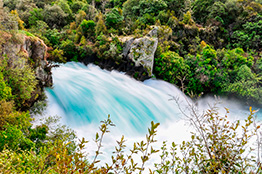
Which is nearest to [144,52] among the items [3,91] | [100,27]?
[100,27]

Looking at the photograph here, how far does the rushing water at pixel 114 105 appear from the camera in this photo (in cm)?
814

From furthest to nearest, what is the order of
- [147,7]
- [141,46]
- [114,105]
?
[147,7] < [141,46] < [114,105]

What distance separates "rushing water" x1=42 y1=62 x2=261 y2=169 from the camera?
8141mm

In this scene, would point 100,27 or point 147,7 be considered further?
point 147,7

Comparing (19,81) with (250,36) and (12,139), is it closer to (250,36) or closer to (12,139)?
(12,139)

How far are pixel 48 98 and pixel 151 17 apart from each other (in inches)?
496

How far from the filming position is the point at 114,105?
375 inches

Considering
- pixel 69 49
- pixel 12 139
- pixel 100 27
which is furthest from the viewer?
pixel 100 27

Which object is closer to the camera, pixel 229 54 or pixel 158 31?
pixel 229 54

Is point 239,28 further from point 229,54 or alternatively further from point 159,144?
point 159,144

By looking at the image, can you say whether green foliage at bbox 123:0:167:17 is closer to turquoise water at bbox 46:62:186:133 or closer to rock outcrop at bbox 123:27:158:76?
rock outcrop at bbox 123:27:158:76

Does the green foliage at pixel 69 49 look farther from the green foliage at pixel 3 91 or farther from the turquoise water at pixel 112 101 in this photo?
the green foliage at pixel 3 91

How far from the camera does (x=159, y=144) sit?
7.75 metres

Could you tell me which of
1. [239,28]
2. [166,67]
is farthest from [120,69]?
[239,28]
